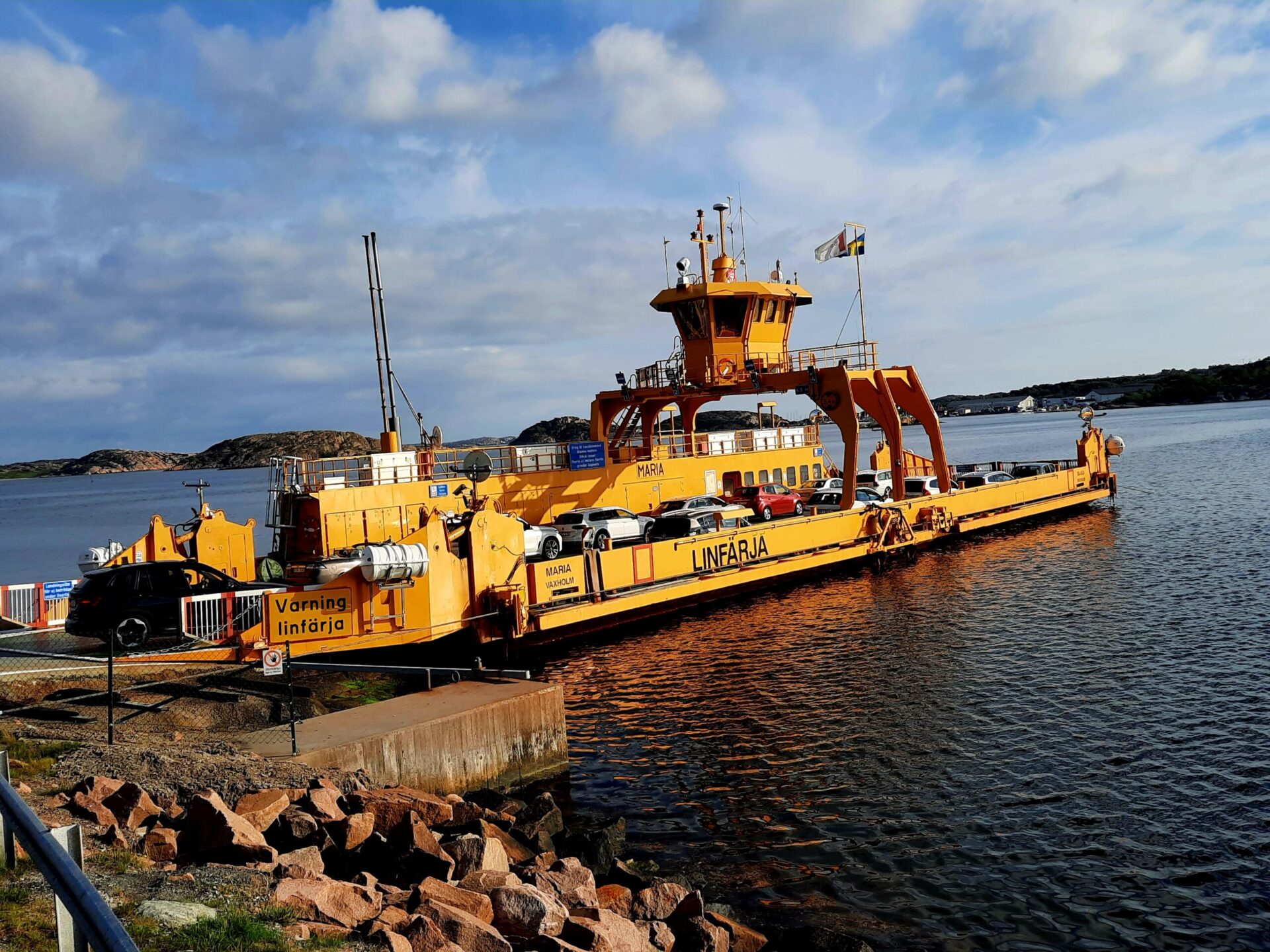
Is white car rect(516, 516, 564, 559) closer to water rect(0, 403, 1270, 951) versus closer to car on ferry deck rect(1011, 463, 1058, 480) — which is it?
water rect(0, 403, 1270, 951)

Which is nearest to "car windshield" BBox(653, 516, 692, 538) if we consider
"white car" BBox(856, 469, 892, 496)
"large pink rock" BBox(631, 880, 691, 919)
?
"white car" BBox(856, 469, 892, 496)

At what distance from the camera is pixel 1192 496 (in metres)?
44.9

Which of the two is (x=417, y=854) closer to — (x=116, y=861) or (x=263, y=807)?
(x=263, y=807)

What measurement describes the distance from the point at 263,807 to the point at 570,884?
3.13 metres

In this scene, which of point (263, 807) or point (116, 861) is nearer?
point (116, 861)

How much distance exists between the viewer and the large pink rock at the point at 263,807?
8.83 metres

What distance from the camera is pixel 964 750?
13.7 m

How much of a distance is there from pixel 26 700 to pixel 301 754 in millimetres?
4501

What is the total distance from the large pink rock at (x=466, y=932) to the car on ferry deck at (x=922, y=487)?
93.9 ft

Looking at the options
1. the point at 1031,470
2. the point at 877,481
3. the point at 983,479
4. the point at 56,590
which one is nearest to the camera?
the point at 56,590

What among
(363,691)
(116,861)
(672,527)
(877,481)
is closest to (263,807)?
(116,861)

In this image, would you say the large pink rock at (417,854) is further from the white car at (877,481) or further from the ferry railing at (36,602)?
the white car at (877,481)

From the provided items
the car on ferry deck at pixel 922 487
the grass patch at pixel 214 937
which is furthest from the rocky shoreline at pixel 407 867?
the car on ferry deck at pixel 922 487

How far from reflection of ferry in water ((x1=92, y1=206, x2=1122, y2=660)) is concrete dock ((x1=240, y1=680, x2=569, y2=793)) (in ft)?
15.0
